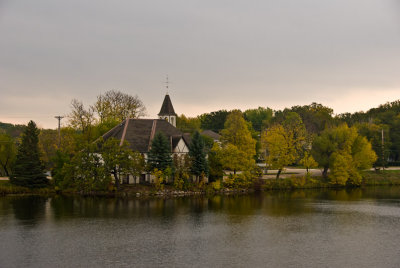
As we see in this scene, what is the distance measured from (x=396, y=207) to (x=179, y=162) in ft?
96.3

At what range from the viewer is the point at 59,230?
3644 centimetres

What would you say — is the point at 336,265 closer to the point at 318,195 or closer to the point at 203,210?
the point at 203,210

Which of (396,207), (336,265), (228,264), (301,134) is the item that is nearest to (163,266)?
(228,264)

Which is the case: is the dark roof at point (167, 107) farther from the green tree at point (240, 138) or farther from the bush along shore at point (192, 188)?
the bush along shore at point (192, 188)

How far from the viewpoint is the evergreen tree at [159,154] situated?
5991 cm

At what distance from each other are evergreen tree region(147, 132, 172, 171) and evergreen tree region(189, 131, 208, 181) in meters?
3.77

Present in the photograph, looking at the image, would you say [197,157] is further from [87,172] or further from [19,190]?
[19,190]

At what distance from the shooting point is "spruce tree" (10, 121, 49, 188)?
59.3 metres

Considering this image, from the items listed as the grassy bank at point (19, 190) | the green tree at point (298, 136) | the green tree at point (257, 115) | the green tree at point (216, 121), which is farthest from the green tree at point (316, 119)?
the grassy bank at point (19, 190)

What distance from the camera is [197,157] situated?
62.2 metres

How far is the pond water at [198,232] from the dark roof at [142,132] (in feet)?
40.3

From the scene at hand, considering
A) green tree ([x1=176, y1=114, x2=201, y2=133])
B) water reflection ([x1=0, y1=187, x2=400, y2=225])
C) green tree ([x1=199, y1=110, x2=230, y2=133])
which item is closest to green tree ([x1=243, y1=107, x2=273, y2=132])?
green tree ([x1=199, y1=110, x2=230, y2=133])

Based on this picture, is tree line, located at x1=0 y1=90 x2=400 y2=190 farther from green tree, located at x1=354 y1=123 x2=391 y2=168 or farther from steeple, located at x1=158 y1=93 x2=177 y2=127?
steeple, located at x1=158 y1=93 x2=177 y2=127

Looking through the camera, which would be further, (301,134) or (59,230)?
(301,134)
